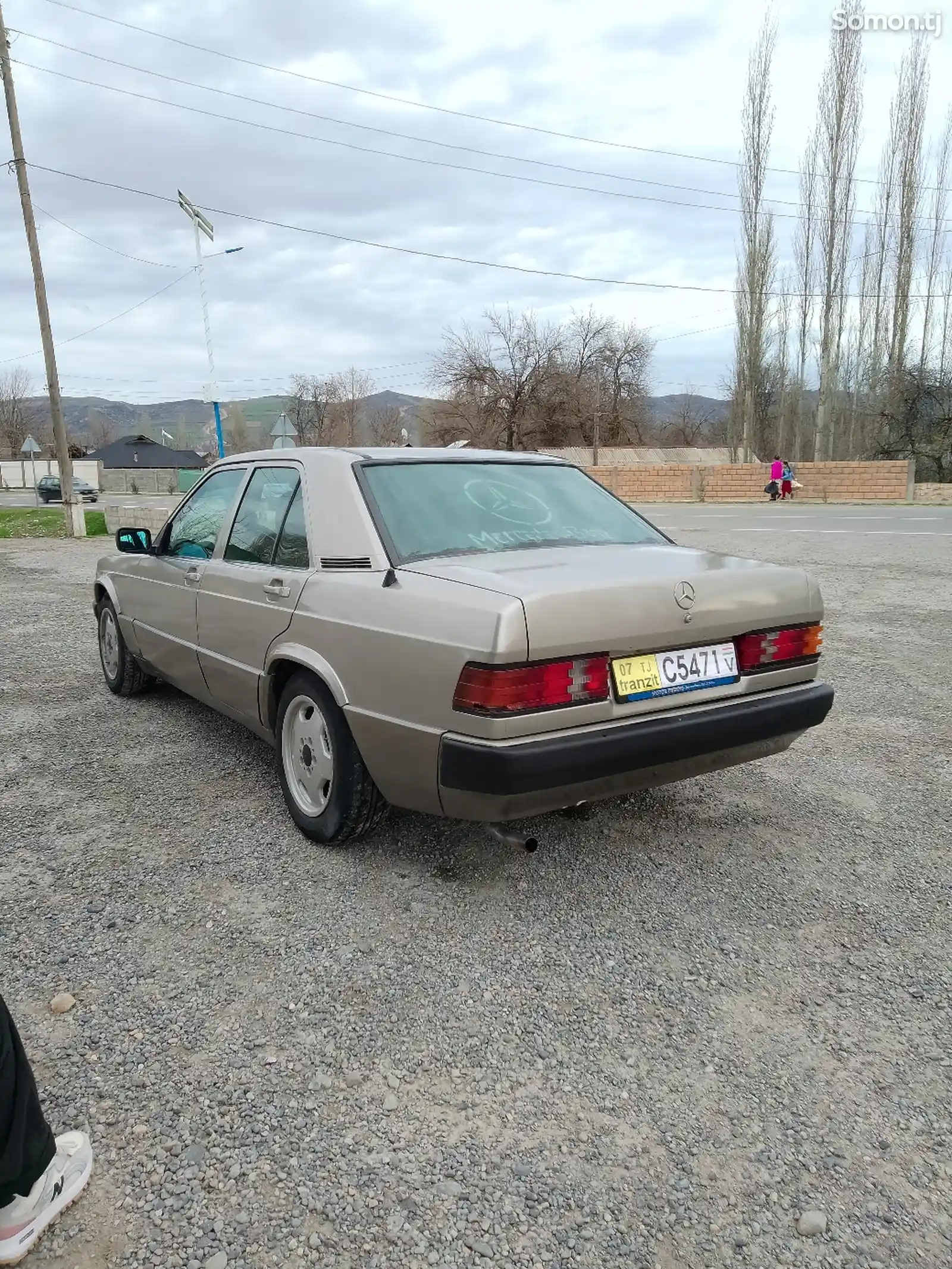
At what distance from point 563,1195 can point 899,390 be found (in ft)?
135

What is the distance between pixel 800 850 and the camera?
130 inches

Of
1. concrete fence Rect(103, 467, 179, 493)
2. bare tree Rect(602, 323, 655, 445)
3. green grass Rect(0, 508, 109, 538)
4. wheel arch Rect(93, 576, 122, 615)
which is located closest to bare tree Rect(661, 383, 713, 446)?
bare tree Rect(602, 323, 655, 445)

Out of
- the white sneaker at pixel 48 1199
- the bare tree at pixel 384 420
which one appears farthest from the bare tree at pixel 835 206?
the white sneaker at pixel 48 1199

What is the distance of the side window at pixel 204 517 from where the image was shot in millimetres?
4156

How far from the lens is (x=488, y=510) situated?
134 inches

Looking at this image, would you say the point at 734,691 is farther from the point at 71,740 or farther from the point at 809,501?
the point at 809,501

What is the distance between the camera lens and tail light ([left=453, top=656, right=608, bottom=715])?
2.46 metres

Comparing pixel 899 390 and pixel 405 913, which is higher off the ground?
pixel 899 390

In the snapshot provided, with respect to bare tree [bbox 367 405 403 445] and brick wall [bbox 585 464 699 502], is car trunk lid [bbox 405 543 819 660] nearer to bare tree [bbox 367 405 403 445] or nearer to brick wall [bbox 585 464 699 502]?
brick wall [bbox 585 464 699 502]

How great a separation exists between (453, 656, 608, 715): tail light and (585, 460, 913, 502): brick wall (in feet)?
86.4

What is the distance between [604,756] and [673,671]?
0.41m

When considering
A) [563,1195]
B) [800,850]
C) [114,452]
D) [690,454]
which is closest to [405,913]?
[563,1195]

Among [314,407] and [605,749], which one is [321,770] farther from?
[314,407]

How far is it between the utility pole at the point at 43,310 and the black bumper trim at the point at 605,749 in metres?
17.6
